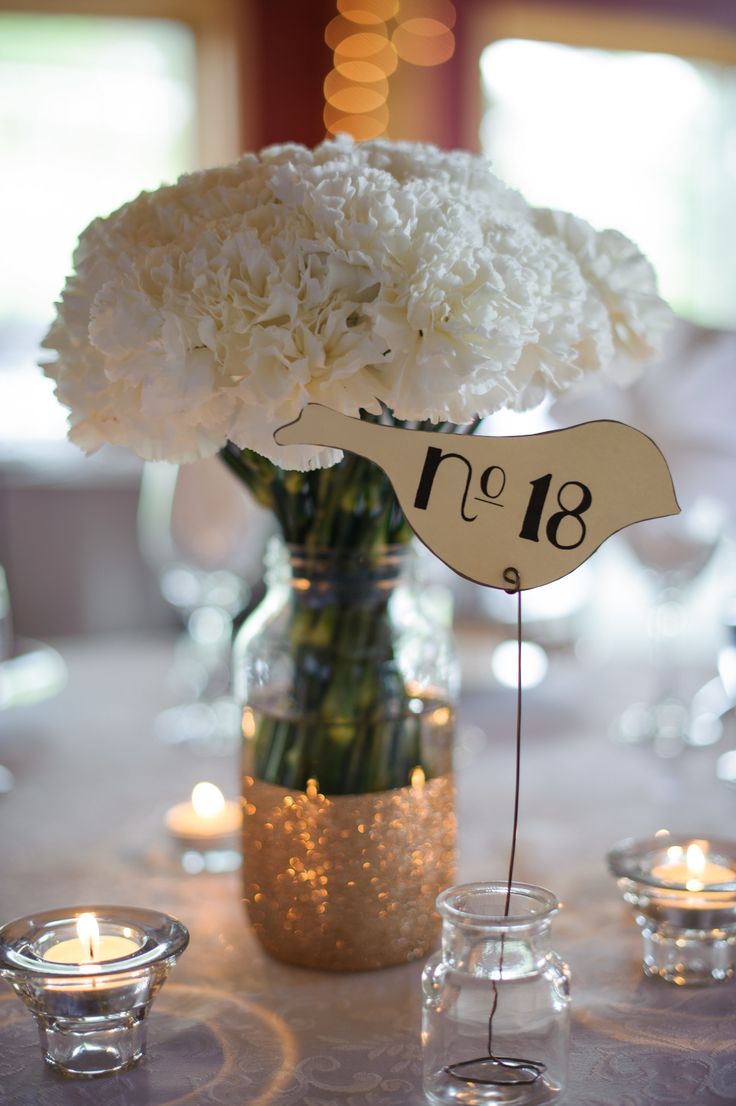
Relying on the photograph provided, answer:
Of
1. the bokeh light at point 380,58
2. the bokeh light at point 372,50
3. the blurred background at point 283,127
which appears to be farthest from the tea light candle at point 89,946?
the bokeh light at point 380,58

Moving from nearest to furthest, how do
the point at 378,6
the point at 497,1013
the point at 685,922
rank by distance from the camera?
the point at 497,1013
the point at 685,922
the point at 378,6

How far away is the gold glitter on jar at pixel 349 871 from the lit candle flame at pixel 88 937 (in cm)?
14

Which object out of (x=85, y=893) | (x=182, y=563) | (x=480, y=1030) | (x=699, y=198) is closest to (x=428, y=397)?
(x=480, y=1030)

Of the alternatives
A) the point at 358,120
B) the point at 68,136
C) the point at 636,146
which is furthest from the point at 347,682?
the point at 636,146

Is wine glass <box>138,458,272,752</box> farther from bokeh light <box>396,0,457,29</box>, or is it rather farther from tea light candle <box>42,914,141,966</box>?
bokeh light <box>396,0,457,29</box>

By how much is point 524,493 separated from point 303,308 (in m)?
0.16

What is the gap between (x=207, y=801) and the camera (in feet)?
3.43

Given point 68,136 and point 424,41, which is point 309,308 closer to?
point 424,41

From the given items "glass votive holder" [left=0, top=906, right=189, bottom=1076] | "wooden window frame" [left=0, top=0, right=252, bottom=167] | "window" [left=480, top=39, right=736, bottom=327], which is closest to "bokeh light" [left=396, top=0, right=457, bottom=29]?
"window" [left=480, top=39, right=736, bottom=327]

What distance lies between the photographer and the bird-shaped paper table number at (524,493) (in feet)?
2.12

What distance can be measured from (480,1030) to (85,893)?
0.43m

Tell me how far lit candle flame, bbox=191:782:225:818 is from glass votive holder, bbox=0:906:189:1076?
0.32 metres

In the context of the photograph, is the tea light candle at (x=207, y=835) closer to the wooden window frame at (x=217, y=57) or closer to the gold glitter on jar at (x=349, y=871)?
the gold glitter on jar at (x=349, y=871)

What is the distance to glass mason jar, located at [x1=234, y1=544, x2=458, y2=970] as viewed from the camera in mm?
764
